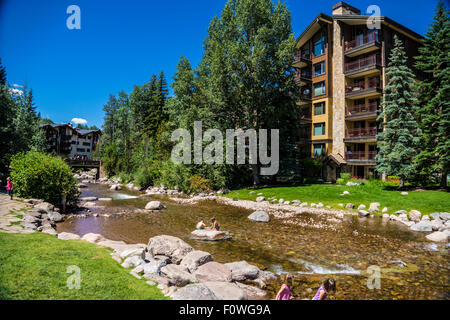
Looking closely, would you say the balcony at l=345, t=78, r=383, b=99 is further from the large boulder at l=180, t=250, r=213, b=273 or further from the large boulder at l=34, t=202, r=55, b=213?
the large boulder at l=34, t=202, r=55, b=213

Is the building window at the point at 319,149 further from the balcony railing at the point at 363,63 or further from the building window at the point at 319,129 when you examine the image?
the balcony railing at the point at 363,63

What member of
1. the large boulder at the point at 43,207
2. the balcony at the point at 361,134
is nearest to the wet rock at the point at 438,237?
the balcony at the point at 361,134

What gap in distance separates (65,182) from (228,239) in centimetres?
1582

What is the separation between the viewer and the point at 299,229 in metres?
17.2

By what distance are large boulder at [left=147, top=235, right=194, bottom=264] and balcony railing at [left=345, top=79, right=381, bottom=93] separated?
115 ft

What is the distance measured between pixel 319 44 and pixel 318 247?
39.7 meters

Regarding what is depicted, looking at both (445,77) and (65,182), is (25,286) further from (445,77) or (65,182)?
(445,77)

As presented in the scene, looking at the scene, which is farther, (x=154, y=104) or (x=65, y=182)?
(x=154, y=104)

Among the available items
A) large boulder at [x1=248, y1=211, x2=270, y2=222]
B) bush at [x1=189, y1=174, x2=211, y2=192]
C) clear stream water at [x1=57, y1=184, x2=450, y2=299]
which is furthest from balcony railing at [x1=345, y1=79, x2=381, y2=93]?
large boulder at [x1=248, y1=211, x2=270, y2=222]

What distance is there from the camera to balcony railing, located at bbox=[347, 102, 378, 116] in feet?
116

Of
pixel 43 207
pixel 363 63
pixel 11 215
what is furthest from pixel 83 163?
pixel 363 63

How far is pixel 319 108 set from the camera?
42.0m

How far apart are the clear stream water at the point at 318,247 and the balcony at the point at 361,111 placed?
69.1 feet
